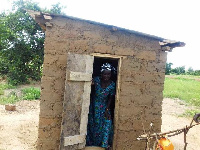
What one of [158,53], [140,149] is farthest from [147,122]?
[158,53]

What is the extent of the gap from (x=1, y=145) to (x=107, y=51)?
377 cm

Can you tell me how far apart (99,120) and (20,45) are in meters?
11.4

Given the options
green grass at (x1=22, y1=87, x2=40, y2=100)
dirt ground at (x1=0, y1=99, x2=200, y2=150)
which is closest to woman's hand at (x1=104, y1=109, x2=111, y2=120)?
dirt ground at (x1=0, y1=99, x2=200, y2=150)

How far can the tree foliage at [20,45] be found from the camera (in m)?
13.9

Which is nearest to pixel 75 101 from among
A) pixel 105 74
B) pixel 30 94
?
pixel 105 74

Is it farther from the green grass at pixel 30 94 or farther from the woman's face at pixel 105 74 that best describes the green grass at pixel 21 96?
the woman's face at pixel 105 74

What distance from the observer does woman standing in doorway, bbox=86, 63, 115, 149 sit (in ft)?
15.4

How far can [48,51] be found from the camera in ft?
12.8

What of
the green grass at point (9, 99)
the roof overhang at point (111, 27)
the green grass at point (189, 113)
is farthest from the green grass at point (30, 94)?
the green grass at point (189, 113)

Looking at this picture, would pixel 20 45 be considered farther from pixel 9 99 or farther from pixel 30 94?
pixel 9 99

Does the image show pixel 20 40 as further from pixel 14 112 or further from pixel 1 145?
pixel 1 145

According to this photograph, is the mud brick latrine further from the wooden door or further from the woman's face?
the woman's face

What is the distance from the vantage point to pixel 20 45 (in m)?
14.3

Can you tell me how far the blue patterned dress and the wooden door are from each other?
30.8 inches
